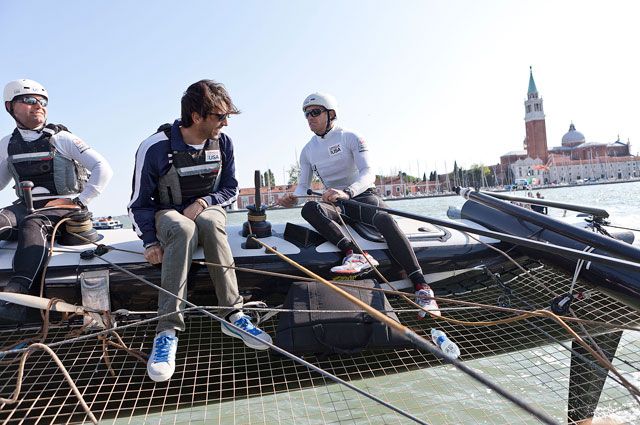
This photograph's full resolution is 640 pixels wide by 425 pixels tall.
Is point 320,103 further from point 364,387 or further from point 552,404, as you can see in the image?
point 552,404

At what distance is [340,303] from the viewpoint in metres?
2.52

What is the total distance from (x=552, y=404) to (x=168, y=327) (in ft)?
9.26

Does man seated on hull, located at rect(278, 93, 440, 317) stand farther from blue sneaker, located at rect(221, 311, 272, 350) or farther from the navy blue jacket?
the navy blue jacket

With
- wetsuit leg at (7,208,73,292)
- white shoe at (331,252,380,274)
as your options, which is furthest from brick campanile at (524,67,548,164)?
wetsuit leg at (7,208,73,292)

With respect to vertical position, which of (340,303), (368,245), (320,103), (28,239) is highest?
(320,103)

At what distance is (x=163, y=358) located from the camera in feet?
6.94

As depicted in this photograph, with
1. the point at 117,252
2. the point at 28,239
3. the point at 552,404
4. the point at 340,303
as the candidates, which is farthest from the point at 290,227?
the point at 552,404

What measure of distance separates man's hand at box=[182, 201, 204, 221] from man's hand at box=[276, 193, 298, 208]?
0.92 m

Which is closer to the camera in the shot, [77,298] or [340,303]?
[340,303]

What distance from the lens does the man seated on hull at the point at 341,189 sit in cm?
294

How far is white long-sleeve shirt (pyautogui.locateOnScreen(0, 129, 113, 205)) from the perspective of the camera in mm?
3059

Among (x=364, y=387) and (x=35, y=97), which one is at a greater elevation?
(x=35, y=97)

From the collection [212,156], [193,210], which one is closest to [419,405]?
[193,210]

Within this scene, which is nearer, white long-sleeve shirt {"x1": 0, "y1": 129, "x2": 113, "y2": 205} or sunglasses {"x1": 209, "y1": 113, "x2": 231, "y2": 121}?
sunglasses {"x1": 209, "y1": 113, "x2": 231, "y2": 121}
